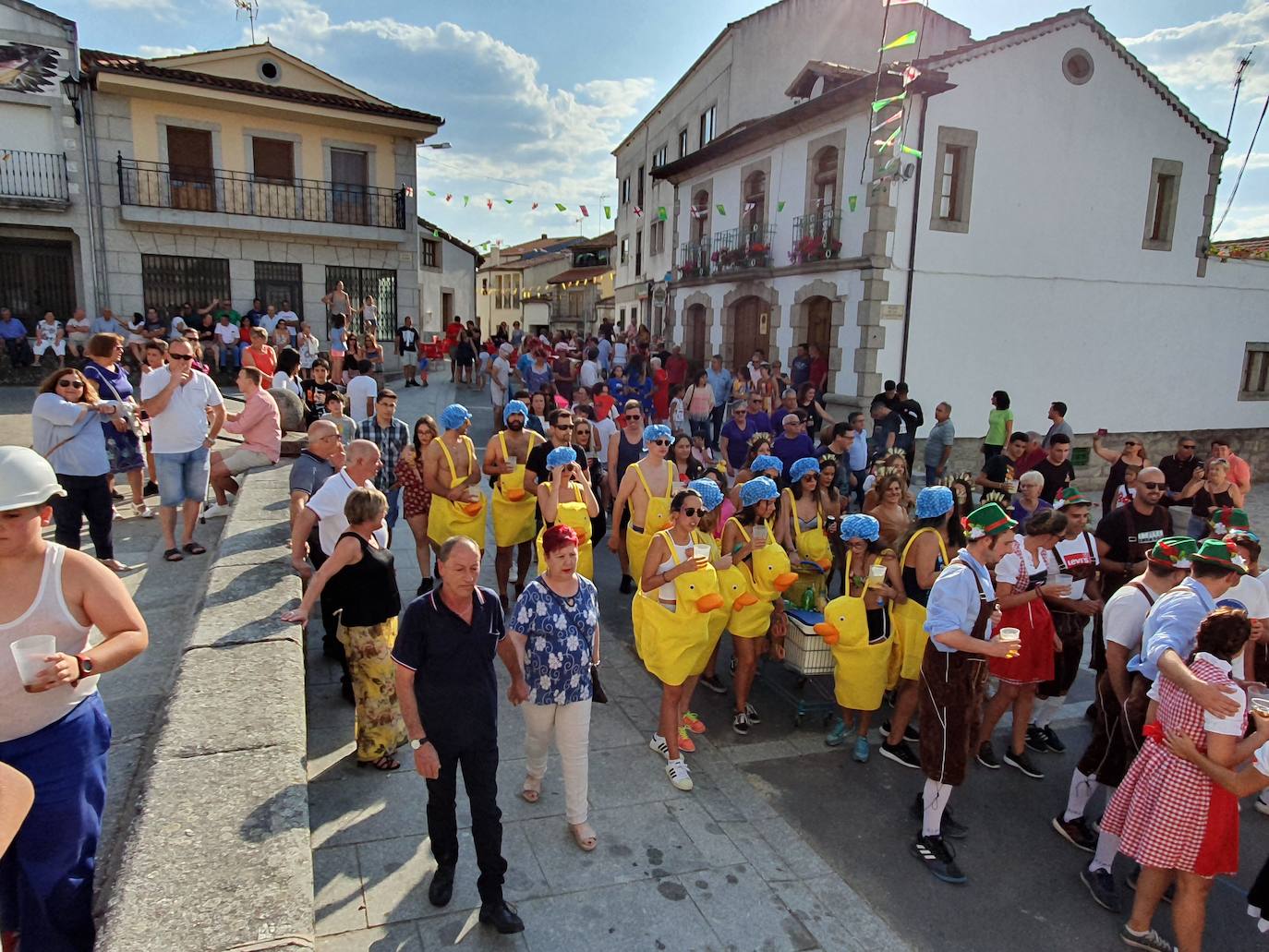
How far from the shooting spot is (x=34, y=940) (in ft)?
8.69

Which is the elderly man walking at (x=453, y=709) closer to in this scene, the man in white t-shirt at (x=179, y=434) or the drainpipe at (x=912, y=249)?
the man in white t-shirt at (x=179, y=434)

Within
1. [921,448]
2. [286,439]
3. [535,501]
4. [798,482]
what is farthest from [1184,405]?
[286,439]

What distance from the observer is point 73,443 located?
230 inches

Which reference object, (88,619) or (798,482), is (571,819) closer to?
(88,619)

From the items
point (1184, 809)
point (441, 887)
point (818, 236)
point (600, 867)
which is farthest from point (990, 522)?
point (818, 236)

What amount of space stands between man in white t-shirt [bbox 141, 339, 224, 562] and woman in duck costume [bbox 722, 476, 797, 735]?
14.8ft

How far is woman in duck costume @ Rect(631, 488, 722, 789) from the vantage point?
4637mm

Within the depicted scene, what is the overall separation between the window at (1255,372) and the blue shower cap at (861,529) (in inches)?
764

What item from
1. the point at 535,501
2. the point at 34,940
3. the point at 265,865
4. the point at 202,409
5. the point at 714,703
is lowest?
the point at 714,703

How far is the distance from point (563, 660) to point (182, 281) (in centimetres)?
1985

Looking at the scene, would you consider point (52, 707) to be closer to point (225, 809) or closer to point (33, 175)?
point (225, 809)

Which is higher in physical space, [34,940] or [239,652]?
[239,652]

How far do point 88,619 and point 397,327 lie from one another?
2018cm

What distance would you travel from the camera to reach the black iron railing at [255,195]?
18625 millimetres
